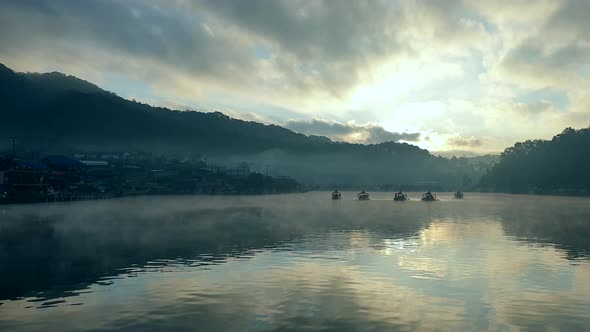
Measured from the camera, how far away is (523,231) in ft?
270

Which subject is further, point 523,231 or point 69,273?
point 523,231

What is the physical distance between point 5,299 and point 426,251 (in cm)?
4459

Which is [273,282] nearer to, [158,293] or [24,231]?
[158,293]

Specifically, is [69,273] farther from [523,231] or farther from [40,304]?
[523,231]

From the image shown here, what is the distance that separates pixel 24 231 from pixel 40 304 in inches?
2052

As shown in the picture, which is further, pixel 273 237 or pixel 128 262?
pixel 273 237

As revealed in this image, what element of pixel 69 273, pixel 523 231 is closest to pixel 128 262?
pixel 69 273

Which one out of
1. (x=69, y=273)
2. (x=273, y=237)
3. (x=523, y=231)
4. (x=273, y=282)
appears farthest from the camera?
(x=523, y=231)

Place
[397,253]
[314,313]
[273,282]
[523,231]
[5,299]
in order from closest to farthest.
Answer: [314,313] < [5,299] < [273,282] < [397,253] < [523,231]

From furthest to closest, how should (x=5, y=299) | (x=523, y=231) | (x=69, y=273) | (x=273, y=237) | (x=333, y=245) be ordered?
1. (x=523, y=231)
2. (x=273, y=237)
3. (x=333, y=245)
4. (x=69, y=273)
5. (x=5, y=299)

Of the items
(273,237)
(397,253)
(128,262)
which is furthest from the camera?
(273,237)

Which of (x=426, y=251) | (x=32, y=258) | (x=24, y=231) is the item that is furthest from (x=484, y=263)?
(x=24, y=231)

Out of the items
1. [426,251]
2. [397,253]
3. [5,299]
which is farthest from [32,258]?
[426,251]

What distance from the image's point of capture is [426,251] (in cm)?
5588
